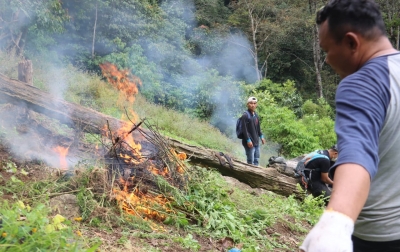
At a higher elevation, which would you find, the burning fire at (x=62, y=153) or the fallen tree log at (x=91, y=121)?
the fallen tree log at (x=91, y=121)

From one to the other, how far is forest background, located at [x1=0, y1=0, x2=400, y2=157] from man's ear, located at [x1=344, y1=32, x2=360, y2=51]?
401 inches

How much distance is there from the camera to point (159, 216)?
175 inches

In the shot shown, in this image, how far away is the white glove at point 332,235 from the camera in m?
1.06

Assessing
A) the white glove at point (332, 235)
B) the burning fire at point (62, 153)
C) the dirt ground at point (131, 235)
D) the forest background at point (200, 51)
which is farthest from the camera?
the forest background at point (200, 51)

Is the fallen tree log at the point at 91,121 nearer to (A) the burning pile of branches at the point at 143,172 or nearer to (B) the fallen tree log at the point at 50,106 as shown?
(B) the fallen tree log at the point at 50,106

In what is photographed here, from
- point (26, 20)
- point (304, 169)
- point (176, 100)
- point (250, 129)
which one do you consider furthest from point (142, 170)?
point (176, 100)

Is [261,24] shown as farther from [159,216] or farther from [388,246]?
[388,246]

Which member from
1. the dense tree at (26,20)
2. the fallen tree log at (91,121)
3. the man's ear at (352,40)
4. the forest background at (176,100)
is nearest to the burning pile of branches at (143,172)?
the forest background at (176,100)

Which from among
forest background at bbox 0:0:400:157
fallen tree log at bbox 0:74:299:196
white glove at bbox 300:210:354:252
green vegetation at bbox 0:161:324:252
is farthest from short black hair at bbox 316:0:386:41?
forest background at bbox 0:0:400:157

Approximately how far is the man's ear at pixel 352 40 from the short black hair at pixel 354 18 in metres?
0.02

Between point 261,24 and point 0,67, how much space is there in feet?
61.9

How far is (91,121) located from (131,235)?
2391mm

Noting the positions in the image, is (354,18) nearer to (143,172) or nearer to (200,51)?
(143,172)

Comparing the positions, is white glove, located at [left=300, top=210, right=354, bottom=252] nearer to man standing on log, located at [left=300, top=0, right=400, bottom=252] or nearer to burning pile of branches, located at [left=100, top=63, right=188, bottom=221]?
man standing on log, located at [left=300, top=0, right=400, bottom=252]
